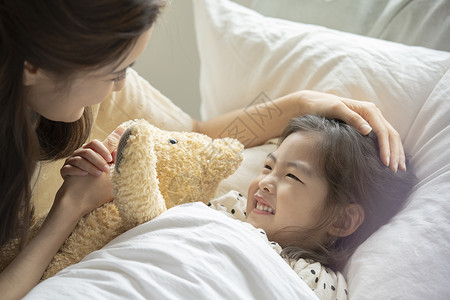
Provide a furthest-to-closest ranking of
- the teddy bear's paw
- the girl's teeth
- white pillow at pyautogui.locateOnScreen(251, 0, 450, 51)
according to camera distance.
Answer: white pillow at pyautogui.locateOnScreen(251, 0, 450, 51), the girl's teeth, the teddy bear's paw

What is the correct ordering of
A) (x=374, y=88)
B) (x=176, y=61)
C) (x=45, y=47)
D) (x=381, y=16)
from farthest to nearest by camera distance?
(x=176, y=61)
(x=381, y=16)
(x=374, y=88)
(x=45, y=47)

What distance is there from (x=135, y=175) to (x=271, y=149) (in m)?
0.49

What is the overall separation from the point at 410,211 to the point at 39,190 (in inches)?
28.4

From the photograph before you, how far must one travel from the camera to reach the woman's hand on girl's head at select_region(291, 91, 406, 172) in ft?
3.27

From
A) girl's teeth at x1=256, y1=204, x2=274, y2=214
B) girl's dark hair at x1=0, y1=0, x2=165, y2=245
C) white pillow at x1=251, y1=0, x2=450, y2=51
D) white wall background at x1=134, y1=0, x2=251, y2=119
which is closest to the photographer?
girl's dark hair at x1=0, y1=0, x2=165, y2=245

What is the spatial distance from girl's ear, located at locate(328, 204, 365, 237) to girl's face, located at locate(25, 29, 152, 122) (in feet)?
1.62

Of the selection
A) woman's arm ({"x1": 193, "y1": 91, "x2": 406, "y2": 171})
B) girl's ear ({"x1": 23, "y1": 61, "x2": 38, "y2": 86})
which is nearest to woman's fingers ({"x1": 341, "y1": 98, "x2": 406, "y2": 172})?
woman's arm ({"x1": 193, "y1": 91, "x2": 406, "y2": 171})

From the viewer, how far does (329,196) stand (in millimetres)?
998

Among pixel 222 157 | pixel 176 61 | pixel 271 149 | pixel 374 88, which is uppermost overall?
pixel 374 88

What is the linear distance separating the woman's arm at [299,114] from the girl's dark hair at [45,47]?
47cm

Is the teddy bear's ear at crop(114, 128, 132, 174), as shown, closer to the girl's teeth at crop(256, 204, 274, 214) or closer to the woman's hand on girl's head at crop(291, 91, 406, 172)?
the girl's teeth at crop(256, 204, 274, 214)

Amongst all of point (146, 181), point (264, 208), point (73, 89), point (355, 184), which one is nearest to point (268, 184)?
point (264, 208)

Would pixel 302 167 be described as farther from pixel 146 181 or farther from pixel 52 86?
pixel 52 86

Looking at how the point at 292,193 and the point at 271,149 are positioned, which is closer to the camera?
the point at 292,193
